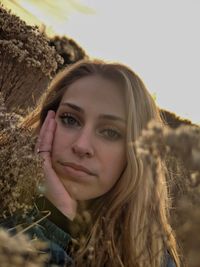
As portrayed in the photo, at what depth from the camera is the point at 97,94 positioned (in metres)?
3.36

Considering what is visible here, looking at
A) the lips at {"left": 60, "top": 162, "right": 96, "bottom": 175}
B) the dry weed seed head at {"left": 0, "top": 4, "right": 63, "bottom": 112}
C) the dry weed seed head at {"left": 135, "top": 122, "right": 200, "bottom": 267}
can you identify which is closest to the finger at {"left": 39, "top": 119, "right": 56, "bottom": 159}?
the lips at {"left": 60, "top": 162, "right": 96, "bottom": 175}

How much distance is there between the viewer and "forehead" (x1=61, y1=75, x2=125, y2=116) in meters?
3.26

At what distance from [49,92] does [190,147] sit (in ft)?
10.0

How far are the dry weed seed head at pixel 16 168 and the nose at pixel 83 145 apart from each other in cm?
75

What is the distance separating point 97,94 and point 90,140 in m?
0.41

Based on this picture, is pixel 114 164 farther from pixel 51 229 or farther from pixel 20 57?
pixel 20 57

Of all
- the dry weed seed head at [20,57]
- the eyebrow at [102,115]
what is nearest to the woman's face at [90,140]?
the eyebrow at [102,115]

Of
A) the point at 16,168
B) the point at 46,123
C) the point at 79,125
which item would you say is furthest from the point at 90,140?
the point at 16,168

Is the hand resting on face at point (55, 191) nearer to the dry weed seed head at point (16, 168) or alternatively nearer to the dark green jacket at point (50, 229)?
the dark green jacket at point (50, 229)

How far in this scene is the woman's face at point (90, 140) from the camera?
2971 mm

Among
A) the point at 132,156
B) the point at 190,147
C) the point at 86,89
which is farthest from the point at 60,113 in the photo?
the point at 190,147

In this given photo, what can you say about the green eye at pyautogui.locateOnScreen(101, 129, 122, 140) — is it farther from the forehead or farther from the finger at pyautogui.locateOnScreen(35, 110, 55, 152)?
the finger at pyautogui.locateOnScreen(35, 110, 55, 152)

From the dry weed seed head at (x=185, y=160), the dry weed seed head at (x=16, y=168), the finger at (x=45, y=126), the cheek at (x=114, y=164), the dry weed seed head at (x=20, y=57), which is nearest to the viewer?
the dry weed seed head at (x=185, y=160)

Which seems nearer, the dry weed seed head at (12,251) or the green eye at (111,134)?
the dry weed seed head at (12,251)
